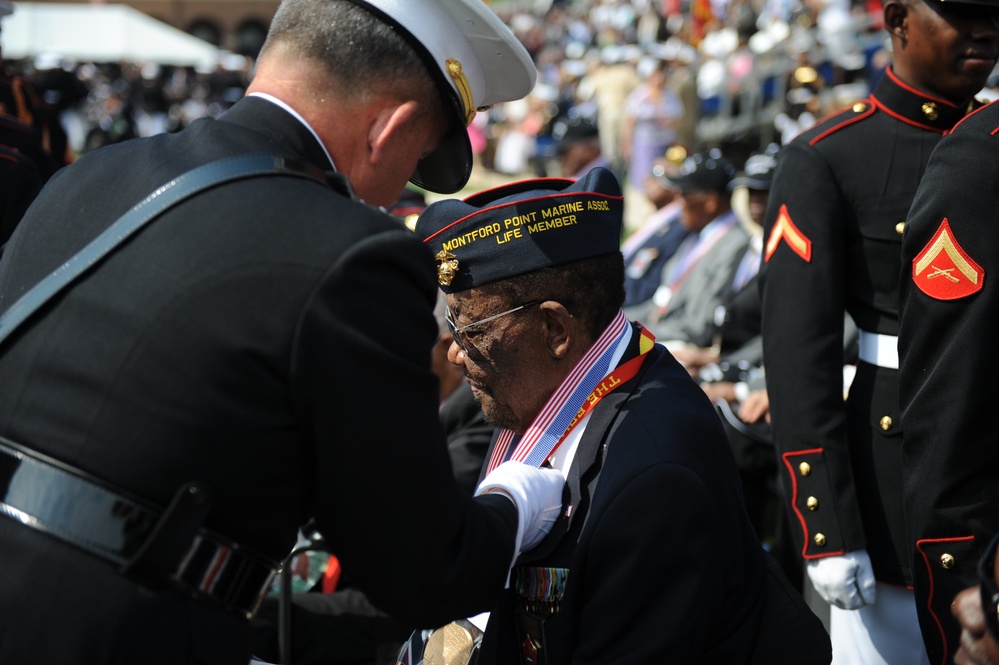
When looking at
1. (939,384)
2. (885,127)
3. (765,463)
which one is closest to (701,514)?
(939,384)

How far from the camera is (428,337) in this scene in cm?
191

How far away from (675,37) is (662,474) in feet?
77.8

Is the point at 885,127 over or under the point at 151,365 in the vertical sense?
under

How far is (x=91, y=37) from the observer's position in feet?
111

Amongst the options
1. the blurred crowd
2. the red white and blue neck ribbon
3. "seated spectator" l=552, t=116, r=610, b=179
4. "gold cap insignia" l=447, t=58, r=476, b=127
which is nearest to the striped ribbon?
the red white and blue neck ribbon

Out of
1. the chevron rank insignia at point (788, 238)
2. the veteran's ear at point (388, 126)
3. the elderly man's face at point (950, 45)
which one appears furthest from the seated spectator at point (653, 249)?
the veteran's ear at point (388, 126)

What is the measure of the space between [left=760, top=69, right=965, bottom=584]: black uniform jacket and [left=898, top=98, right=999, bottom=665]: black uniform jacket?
0.63m

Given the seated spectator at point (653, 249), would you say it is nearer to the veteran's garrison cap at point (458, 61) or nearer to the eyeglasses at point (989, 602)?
the veteran's garrison cap at point (458, 61)

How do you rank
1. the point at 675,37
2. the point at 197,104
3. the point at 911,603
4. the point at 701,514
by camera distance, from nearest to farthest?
the point at 701,514 < the point at 911,603 < the point at 675,37 < the point at 197,104

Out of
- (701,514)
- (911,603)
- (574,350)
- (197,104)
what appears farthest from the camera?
(197,104)

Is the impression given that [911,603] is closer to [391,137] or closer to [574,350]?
[574,350]

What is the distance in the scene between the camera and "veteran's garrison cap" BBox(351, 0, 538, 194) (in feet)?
6.82

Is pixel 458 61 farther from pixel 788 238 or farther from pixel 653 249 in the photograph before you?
pixel 653 249

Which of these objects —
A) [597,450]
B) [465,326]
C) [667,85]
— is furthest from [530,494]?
[667,85]
